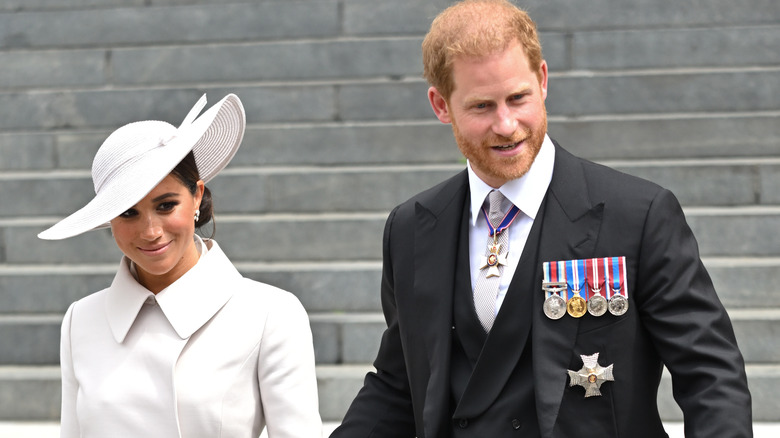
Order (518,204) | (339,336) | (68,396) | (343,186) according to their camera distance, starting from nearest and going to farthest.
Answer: (518,204) < (68,396) < (339,336) < (343,186)

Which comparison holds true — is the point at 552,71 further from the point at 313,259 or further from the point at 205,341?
the point at 205,341

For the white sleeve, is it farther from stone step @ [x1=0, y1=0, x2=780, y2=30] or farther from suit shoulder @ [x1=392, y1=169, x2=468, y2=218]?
stone step @ [x1=0, y1=0, x2=780, y2=30]

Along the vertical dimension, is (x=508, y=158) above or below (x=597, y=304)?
above

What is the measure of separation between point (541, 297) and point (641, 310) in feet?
0.73

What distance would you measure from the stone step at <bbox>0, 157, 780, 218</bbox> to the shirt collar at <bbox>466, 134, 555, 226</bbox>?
3.36 meters

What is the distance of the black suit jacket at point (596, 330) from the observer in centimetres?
227

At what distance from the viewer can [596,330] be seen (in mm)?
2363

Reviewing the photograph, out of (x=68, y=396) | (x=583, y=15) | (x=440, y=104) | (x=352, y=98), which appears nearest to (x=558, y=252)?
(x=440, y=104)

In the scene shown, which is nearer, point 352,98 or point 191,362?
point 191,362

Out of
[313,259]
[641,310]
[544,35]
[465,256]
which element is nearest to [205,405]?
[465,256]

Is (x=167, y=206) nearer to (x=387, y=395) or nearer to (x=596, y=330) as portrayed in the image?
(x=387, y=395)

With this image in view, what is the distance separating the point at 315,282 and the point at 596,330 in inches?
134

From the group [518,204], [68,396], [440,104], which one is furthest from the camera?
[68,396]

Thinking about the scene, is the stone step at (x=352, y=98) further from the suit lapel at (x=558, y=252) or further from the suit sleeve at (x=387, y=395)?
the suit lapel at (x=558, y=252)
